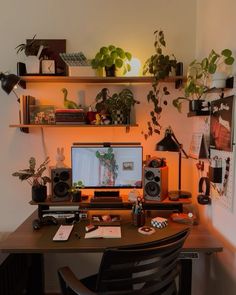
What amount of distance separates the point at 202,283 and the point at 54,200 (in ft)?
4.13

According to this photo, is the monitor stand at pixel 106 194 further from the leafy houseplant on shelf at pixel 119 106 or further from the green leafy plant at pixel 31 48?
the green leafy plant at pixel 31 48

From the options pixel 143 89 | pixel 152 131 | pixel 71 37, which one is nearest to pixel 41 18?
pixel 71 37

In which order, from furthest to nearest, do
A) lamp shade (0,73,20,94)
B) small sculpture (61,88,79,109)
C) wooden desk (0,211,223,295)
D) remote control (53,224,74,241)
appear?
small sculpture (61,88,79,109)
lamp shade (0,73,20,94)
remote control (53,224,74,241)
wooden desk (0,211,223,295)

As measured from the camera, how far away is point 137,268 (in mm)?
1117

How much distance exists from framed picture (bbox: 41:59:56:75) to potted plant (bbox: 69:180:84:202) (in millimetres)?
854

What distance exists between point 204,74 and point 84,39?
101cm

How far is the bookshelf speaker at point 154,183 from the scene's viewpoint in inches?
76.7

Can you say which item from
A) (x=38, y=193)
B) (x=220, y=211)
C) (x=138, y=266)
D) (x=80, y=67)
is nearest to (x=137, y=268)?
(x=138, y=266)

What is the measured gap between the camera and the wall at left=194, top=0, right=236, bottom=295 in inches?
61.4

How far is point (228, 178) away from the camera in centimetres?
156

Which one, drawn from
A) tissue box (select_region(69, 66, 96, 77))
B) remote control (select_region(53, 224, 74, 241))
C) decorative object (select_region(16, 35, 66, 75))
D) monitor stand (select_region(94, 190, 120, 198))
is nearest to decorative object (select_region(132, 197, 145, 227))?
monitor stand (select_region(94, 190, 120, 198))

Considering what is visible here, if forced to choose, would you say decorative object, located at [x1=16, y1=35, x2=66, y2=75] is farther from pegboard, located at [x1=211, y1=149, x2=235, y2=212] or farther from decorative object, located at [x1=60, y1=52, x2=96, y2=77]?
pegboard, located at [x1=211, y1=149, x2=235, y2=212]

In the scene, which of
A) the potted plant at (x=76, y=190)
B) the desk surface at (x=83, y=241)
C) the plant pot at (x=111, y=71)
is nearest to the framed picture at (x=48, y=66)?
the plant pot at (x=111, y=71)

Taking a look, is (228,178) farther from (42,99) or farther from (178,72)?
(42,99)
